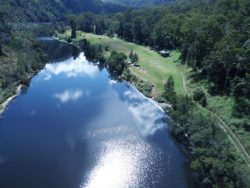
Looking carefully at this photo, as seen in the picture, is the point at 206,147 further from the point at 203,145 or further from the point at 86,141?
the point at 86,141

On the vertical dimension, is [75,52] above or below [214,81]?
below

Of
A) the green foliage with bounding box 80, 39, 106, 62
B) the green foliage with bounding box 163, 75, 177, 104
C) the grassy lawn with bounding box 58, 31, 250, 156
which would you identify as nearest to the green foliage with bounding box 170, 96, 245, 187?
the grassy lawn with bounding box 58, 31, 250, 156

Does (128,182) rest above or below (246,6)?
below

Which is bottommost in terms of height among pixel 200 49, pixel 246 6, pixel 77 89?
pixel 77 89

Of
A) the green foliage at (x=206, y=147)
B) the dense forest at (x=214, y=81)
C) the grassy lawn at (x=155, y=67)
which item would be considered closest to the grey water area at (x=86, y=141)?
the green foliage at (x=206, y=147)

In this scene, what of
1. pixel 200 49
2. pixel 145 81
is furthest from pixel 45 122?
pixel 200 49

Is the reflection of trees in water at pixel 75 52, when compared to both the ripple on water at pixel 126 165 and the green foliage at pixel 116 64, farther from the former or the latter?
the ripple on water at pixel 126 165

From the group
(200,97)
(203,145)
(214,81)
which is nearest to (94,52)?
(214,81)

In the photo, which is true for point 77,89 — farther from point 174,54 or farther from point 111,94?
point 174,54
